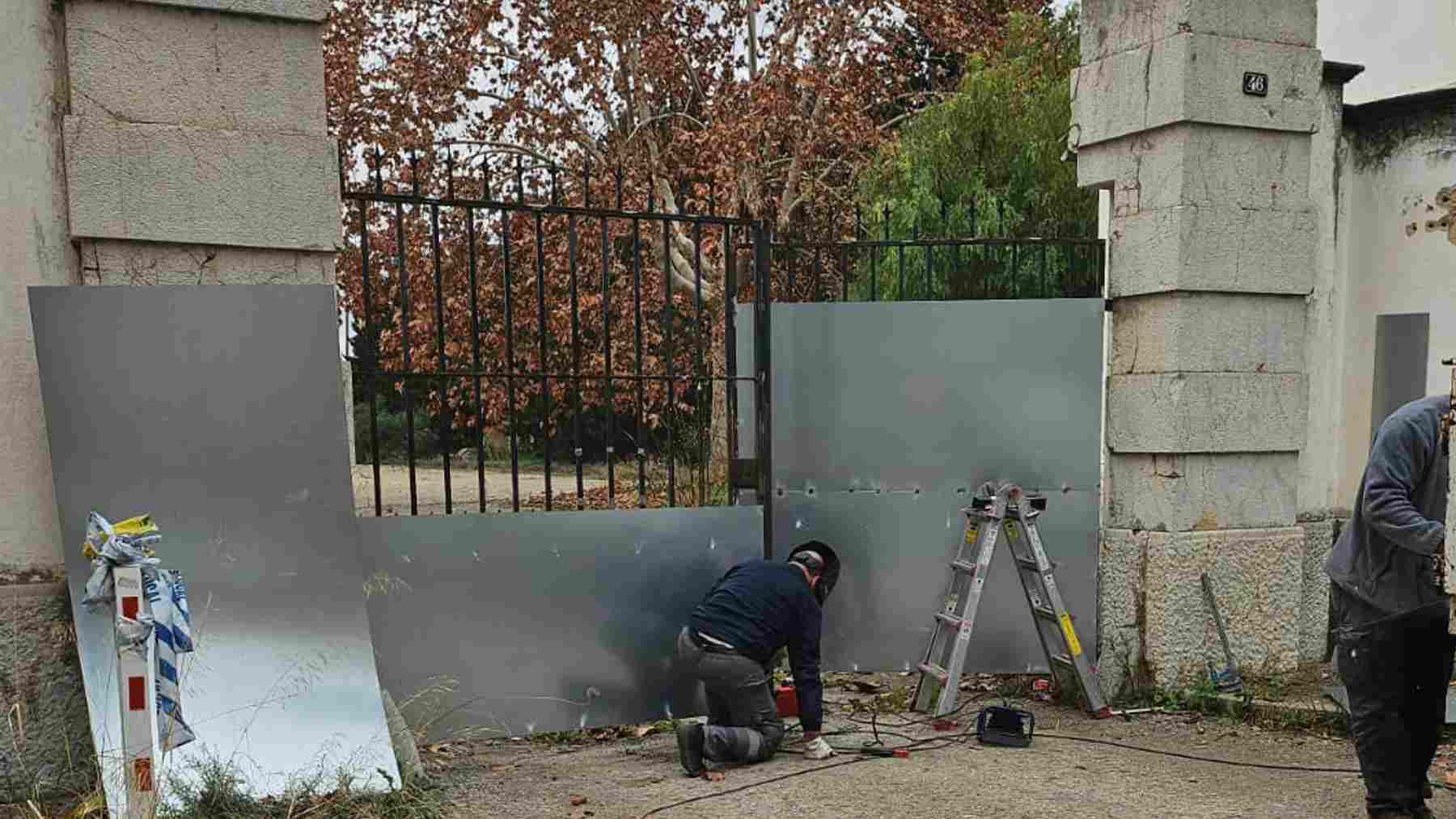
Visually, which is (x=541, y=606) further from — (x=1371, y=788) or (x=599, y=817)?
(x=1371, y=788)

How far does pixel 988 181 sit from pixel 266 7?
921cm

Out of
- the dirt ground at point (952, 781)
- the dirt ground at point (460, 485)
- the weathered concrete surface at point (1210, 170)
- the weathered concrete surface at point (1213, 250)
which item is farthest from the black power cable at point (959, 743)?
the dirt ground at point (460, 485)

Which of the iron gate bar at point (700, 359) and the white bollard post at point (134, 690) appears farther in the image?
the iron gate bar at point (700, 359)

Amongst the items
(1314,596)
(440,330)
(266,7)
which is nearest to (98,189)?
(266,7)

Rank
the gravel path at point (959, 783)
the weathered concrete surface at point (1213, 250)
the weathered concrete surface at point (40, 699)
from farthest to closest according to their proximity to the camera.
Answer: the weathered concrete surface at point (1213, 250) → the gravel path at point (959, 783) → the weathered concrete surface at point (40, 699)

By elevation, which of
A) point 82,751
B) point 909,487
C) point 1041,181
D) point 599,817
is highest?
point 1041,181

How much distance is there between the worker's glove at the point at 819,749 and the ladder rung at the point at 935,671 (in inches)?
33.9

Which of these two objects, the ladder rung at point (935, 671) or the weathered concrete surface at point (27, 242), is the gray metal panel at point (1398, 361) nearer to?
the ladder rung at point (935, 671)

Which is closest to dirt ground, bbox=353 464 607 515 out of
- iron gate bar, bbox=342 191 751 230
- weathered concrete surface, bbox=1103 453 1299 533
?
iron gate bar, bbox=342 191 751 230

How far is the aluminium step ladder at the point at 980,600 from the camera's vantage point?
5.65 meters

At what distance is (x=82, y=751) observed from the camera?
4258mm

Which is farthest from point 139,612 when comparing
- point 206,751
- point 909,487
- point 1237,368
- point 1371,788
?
point 1237,368

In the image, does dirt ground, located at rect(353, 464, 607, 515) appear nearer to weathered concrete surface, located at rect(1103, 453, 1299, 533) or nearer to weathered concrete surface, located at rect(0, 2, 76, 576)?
weathered concrete surface, located at rect(1103, 453, 1299, 533)

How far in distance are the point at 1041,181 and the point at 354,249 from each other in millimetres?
7560
